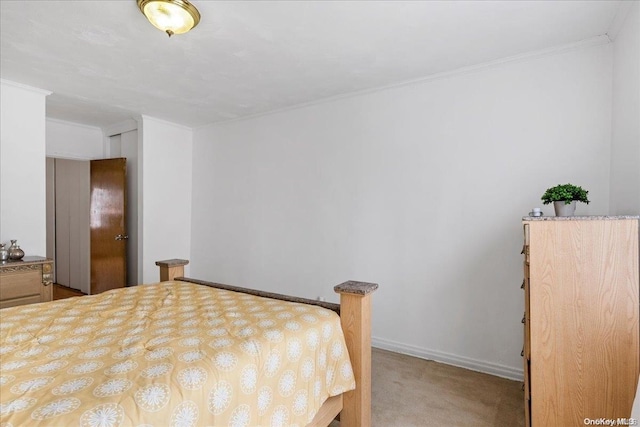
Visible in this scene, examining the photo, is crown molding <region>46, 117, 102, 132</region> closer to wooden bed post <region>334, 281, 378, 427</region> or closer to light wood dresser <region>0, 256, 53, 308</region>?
light wood dresser <region>0, 256, 53, 308</region>

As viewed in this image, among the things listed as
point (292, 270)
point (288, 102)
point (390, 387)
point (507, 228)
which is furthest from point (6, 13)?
point (507, 228)

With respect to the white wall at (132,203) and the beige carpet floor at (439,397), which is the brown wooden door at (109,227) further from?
the beige carpet floor at (439,397)

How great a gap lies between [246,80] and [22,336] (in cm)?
259

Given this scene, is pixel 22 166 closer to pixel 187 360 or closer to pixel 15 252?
pixel 15 252

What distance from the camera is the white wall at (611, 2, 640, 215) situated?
1.91m

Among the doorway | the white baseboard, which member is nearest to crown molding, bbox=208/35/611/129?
the white baseboard

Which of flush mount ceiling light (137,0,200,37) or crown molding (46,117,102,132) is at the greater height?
crown molding (46,117,102,132)

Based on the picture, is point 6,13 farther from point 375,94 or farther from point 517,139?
point 517,139

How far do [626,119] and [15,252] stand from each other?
496 centimetres

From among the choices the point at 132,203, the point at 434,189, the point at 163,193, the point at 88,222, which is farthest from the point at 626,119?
the point at 88,222

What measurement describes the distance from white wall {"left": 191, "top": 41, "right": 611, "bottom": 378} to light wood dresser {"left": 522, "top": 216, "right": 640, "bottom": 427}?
1080mm

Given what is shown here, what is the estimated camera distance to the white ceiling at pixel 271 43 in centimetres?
209

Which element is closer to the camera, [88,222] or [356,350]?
[356,350]

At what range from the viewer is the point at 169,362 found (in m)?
1.21
